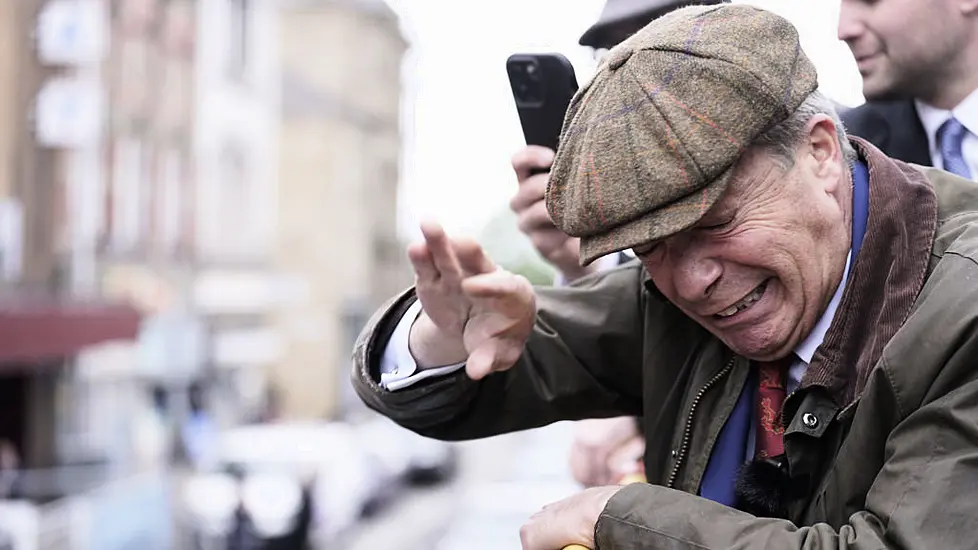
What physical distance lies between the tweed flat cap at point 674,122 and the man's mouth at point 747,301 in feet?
0.65

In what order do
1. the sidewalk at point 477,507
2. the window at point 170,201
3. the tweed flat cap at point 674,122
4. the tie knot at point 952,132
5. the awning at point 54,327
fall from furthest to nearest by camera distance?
1. the window at point 170,201
2. the awning at point 54,327
3. the sidewalk at point 477,507
4. the tie knot at point 952,132
5. the tweed flat cap at point 674,122

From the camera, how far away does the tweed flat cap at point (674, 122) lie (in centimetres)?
174

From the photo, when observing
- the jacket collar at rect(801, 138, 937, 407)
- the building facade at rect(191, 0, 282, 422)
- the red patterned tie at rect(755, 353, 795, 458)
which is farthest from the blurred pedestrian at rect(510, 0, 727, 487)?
the building facade at rect(191, 0, 282, 422)

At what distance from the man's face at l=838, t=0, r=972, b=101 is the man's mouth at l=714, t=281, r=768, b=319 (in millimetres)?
687

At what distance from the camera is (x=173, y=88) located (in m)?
24.4

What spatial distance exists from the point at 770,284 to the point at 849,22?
73cm

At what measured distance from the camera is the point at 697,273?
1.84 meters

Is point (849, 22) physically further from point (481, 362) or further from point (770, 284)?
point (481, 362)

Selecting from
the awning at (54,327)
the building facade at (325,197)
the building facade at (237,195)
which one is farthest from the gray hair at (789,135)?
the building facade at (325,197)

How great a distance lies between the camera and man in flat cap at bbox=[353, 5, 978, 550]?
5.23 feet

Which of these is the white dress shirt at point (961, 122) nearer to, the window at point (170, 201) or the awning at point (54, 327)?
the awning at point (54, 327)

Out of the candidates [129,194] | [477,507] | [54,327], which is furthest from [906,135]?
[129,194]

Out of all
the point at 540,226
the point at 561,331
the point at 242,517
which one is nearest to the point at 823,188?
the point at 561,331

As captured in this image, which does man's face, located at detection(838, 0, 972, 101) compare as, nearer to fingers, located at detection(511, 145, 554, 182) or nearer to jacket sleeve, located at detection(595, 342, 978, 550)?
fingers, located at detection(511, 145, 554, 182)
